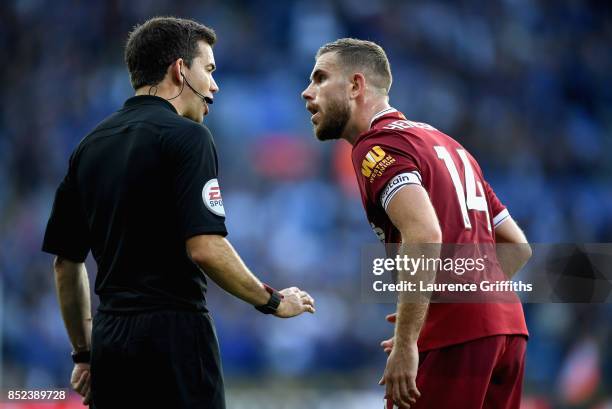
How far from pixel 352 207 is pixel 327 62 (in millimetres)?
8138

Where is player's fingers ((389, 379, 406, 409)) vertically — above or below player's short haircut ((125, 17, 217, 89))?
below

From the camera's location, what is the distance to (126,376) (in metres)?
3.74

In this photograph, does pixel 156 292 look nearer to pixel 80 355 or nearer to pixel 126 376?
pixel 126 376

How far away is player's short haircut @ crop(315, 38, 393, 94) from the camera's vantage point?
4.73 meters

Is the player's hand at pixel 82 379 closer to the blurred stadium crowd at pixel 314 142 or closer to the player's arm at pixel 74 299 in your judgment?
the player's arm at pixel 74 299

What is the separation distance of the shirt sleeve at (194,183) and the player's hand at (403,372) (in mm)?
Answer: 870

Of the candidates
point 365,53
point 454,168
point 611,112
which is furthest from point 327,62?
point 611,112

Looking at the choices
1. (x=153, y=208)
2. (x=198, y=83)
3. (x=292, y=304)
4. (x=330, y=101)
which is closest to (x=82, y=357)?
(x=153, y=208)

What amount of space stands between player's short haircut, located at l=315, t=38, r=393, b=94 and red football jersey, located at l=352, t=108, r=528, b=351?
1.42 ft

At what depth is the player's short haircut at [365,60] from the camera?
4730 millimetres

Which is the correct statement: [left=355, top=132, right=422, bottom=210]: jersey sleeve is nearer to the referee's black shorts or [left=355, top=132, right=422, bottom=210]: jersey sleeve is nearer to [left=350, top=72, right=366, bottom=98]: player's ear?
[left=350, top=72, right=366, bottom=98]: player's ear

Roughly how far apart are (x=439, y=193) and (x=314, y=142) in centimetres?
936

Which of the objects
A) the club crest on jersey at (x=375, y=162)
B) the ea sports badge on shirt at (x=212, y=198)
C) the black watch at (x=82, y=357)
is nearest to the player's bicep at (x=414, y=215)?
the club crest on jersey at (x=375, y=162)

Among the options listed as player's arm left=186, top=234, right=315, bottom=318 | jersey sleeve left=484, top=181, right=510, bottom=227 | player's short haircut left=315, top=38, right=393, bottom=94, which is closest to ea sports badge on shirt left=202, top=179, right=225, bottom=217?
player's arm left=186, top=234, right=315, bottom=318
